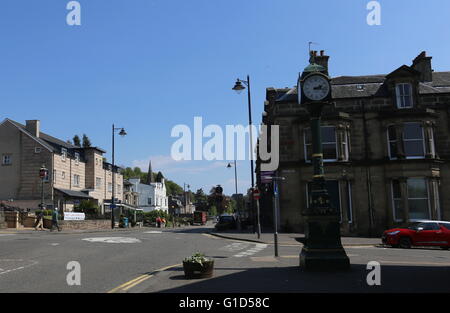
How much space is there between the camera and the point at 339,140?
29.2m

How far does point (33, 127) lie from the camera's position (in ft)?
166

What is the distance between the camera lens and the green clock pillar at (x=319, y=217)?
10881mm

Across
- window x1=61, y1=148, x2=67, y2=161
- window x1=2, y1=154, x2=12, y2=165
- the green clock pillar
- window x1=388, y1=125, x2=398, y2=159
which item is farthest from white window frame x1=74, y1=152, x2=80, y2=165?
the green clock pillar

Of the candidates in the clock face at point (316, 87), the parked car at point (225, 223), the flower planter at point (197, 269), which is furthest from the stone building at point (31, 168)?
the flower planter at point (197, 269)

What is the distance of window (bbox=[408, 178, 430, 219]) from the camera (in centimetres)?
2838

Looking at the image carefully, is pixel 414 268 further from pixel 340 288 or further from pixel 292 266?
pixel 340 288

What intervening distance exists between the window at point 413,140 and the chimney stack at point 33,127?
41.8 metres

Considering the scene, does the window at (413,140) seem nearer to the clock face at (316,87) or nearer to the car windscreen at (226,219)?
the car windscreen at (226,219)

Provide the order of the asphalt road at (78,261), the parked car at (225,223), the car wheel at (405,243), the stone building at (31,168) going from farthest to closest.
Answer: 1. the stone building at (31,168)
2. the parked car at (225,223)
3. the car wheel at (405,243)
4. the asphalt road at (78,261)

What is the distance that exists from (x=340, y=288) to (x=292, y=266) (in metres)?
3.69

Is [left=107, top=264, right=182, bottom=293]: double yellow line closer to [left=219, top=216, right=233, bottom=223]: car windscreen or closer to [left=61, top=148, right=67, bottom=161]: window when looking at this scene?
[left=219, top=216, right=233, bottom=223]: car windscreen

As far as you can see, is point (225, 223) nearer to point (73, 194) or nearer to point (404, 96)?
point (404, 96)

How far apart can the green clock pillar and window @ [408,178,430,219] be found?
19.8 m
